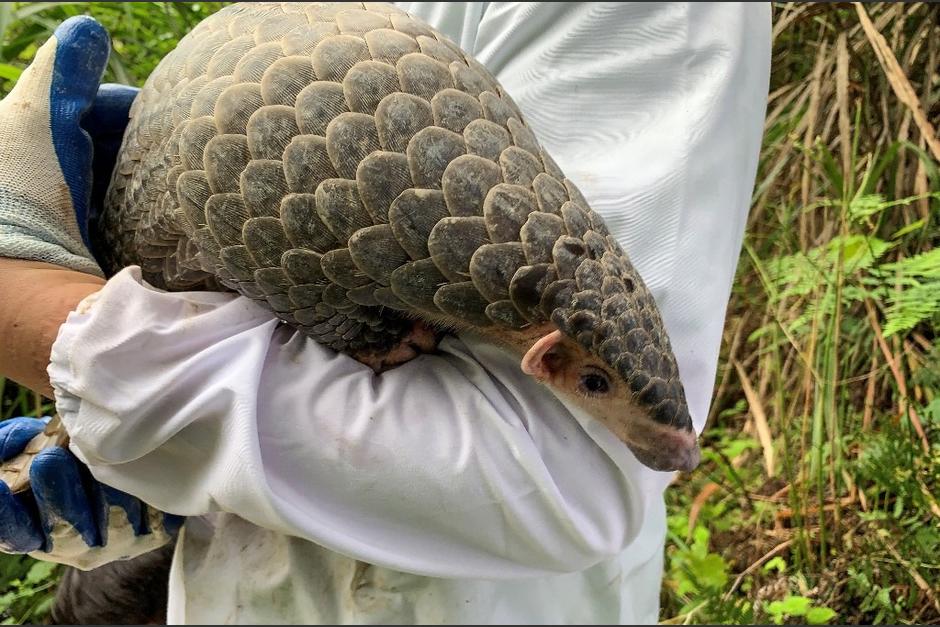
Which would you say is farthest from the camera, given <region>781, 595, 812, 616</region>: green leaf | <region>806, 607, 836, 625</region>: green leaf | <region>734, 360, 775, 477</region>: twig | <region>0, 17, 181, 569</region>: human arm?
<region>734, 360, 775, 477</region>: twig

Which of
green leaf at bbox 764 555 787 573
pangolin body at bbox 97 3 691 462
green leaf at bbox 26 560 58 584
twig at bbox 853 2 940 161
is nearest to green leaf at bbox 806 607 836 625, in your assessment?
green leaf at bbox 764 555 787 573

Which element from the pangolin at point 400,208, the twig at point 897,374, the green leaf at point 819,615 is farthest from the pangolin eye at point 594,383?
the green leaf at point 819,615

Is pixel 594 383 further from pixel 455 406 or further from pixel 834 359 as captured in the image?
pixel 834 359

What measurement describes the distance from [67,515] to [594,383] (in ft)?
2.39

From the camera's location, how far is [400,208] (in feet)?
3.00

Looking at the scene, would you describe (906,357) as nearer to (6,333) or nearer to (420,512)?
(420,512)

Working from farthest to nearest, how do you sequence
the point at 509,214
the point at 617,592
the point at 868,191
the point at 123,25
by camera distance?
the point at 123,25 < the point at 868,191 < the point at 617,592 < the point at 509,214

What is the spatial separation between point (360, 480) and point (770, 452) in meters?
2.12

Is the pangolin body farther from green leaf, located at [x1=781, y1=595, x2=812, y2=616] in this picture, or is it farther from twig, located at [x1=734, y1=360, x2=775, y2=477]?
twig, located at [x1=734, y1=360, x2=775, y2=477]

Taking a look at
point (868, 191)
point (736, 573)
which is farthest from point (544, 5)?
point (736, 573)

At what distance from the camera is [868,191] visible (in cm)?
241

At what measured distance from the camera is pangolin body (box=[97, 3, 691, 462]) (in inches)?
35.9

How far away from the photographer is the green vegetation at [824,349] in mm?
1957

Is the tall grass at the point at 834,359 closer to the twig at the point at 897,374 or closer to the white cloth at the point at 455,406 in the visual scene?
the twig at the point at 897,374
